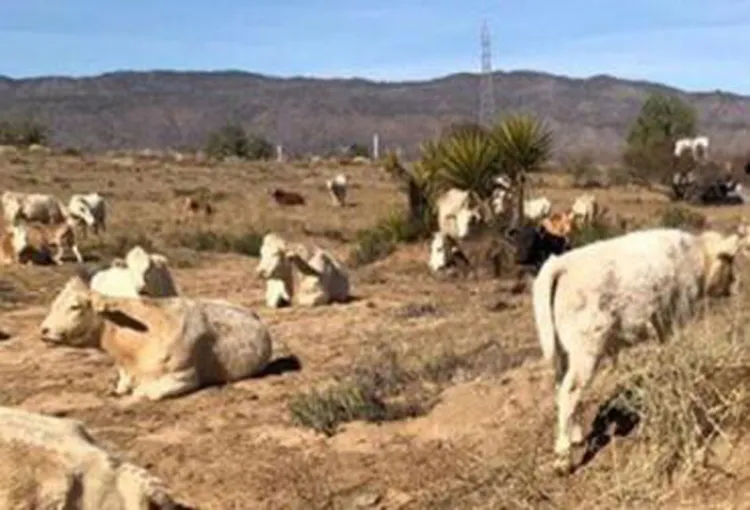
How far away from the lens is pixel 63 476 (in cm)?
682

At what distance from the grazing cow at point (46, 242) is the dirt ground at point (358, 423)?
0.87 metres

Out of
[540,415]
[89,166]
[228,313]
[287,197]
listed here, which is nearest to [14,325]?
[228,313]

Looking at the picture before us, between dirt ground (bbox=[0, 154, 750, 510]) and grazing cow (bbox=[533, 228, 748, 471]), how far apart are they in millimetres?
418

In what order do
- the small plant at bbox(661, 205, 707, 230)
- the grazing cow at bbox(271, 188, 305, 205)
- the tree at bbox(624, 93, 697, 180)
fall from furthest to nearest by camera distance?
the tree at bbox(624, 93, 697, 180), the grazing cow at bbox(271, 188, 305, 205), the small plant at bbox(661, 205, 707, 230)

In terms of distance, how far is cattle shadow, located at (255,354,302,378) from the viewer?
13.6m

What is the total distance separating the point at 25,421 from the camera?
23.5 ft

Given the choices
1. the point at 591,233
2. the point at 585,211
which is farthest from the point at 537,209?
the point at 591,233

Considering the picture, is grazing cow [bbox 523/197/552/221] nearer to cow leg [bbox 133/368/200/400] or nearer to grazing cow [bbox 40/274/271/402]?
grazing cow [bbox 40/274/271/402]

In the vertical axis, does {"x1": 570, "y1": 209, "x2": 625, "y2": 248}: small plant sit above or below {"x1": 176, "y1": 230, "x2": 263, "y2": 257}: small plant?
above

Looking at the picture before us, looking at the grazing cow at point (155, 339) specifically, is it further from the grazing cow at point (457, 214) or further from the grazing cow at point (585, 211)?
the grazing cow at point (585, 211)

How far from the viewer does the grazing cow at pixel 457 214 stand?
74.3 ft

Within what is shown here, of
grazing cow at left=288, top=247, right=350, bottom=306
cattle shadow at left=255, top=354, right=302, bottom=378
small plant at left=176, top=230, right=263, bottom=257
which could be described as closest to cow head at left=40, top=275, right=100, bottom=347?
cattle shadow at left=255, top=354, right=302, bottom=378

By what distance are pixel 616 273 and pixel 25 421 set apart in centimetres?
350

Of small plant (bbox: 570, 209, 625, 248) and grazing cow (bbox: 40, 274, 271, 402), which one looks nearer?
grazing cow (bbox: 40, 274, 271, 402)
